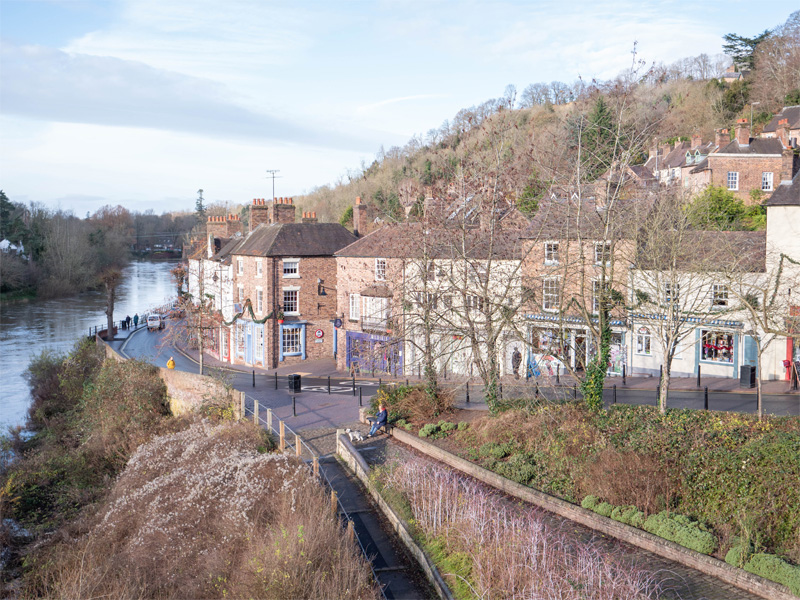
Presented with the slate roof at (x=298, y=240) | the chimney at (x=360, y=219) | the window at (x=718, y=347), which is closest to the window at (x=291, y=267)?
the slate roof at (x=298, y=240)

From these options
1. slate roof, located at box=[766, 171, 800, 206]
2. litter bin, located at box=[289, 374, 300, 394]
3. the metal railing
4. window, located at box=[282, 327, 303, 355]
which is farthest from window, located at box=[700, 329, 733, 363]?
window, located at box=[282, 327, 303, 355]

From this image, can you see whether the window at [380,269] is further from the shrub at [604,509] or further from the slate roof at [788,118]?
the slate roof at [788,118]

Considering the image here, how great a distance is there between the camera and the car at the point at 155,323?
48156mm

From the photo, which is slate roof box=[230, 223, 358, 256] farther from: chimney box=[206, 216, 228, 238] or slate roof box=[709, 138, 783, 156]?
slate roof box=[709, 138, 783, 156]

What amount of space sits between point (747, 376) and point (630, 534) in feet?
49.4

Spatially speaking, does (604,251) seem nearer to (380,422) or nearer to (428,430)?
(428,430)

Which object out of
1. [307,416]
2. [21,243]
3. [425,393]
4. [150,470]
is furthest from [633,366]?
[21,243]

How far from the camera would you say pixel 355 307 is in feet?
108

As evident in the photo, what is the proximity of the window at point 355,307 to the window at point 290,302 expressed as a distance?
359 centimetres

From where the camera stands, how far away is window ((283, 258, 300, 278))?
34.5 m

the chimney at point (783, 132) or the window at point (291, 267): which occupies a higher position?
the chimney at point (783, 132)

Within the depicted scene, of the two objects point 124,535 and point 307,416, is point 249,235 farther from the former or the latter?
point 124,535

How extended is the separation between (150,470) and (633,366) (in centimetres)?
1837

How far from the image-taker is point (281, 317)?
34250 mm
